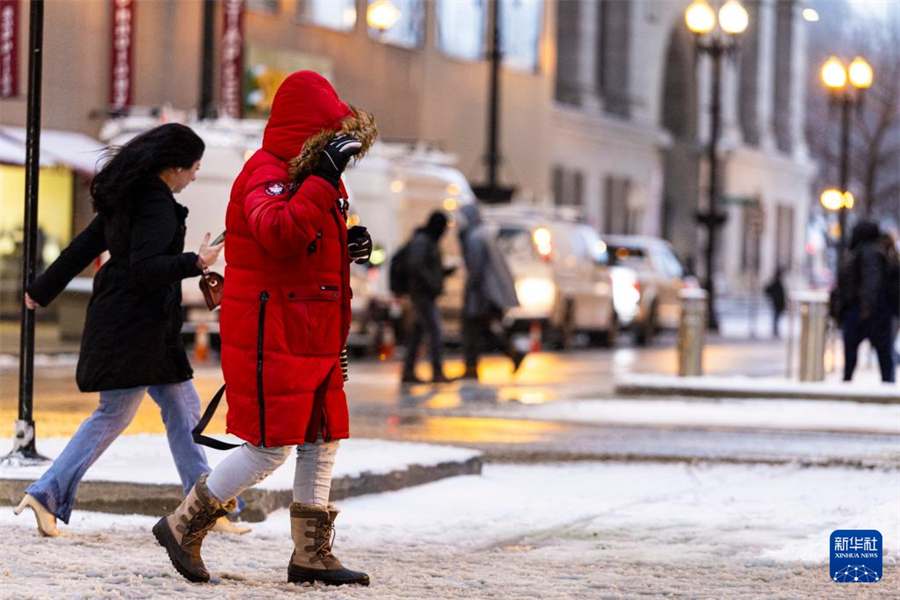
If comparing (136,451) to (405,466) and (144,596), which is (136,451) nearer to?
(405,466)

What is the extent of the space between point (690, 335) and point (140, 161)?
12370mm

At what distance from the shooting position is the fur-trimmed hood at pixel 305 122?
683 cm

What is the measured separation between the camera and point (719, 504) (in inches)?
408

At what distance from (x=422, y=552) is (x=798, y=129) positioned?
75.9m

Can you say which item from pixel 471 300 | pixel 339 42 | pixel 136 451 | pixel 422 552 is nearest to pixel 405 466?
pixel 136 451

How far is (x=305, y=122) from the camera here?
6.89 metres

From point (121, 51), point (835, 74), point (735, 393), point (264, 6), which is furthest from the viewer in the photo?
point (264, 6)

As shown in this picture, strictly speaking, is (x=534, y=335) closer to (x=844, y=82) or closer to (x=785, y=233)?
(x=844, y=82)

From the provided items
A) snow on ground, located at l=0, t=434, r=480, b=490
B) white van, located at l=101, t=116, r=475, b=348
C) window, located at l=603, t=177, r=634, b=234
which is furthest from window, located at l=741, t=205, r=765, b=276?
snow on ground, located at l=0, t=434, r=480, b=490

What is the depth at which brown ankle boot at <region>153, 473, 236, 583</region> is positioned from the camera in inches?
276

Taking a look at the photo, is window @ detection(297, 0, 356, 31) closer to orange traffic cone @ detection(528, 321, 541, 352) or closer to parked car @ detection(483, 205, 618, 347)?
parked car @ detection(483, 205, 618, 347)

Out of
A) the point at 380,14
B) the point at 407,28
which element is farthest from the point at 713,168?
the point at 380,14

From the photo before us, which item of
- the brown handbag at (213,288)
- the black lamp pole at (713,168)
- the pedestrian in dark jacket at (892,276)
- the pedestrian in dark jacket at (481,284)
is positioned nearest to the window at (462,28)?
the black lamp pole at (713,168)

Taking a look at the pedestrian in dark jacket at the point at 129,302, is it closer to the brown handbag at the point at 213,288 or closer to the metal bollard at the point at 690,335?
the brown handbag at the point at 213,288
